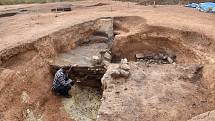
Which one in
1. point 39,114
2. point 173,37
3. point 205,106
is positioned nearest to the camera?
point 205,106

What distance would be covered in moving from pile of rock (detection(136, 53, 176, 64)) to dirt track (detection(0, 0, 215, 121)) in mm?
527

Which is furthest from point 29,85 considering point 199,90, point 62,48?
point 199,90

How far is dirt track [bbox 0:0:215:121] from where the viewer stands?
10750 millimetres

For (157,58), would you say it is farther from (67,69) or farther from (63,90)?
(63,90)

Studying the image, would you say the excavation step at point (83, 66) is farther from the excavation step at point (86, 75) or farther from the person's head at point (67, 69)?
the person's head at point (67, 69)

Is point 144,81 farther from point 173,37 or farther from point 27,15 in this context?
point 27,15

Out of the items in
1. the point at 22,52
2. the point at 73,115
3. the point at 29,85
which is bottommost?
the point at 73,115

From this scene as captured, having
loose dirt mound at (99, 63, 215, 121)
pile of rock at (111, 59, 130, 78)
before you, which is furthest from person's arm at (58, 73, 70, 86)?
pile of rock at (111, 59, 130, 78)

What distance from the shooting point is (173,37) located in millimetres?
13570

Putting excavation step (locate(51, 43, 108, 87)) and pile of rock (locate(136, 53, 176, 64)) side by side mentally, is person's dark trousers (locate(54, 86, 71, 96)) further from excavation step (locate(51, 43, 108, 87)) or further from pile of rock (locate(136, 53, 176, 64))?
pile of rock (locate(136, 53, 176, 64))

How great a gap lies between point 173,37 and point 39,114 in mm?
5597

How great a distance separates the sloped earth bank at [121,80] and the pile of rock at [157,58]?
183 millimetres

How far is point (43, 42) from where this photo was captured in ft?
42.0

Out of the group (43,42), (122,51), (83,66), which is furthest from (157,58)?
(43,42)
